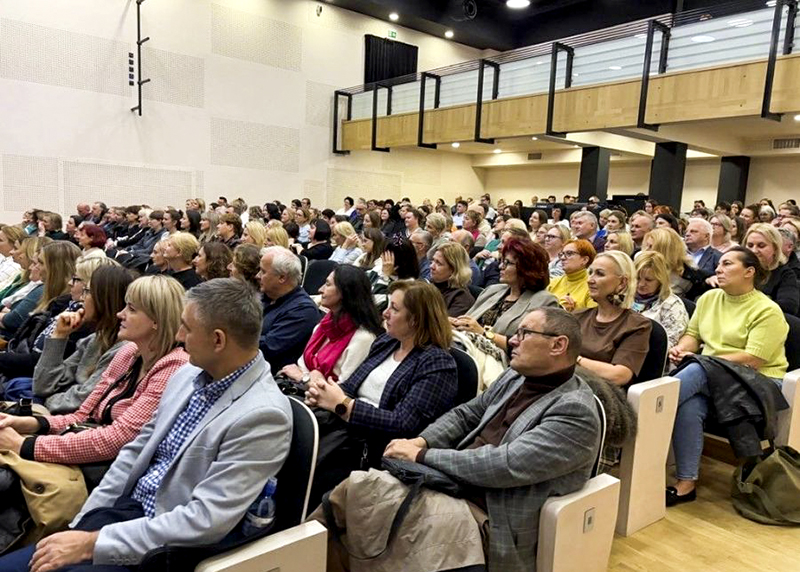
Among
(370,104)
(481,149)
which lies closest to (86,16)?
(370,104)

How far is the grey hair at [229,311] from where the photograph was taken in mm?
1508

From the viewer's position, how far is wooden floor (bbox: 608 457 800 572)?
7.21ft

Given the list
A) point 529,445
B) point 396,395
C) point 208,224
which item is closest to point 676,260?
point 396,395

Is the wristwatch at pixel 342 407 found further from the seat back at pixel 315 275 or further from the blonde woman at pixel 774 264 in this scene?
the seat back at pixel 315 275

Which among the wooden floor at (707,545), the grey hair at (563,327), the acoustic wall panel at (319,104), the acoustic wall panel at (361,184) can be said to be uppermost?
the acoustic wall panel at (319,104)

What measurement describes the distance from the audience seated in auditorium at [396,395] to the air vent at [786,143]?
1072 cm

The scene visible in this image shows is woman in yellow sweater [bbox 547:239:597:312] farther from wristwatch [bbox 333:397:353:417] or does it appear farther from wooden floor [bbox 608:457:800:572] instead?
wristwatch [bbox 333:397:353:417]

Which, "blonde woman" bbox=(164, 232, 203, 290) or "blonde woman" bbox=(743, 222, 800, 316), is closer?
"blonde woman" bbox=(743, 222, 800, 316)

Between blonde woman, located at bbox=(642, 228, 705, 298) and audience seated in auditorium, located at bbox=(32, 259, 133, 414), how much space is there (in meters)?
2.89

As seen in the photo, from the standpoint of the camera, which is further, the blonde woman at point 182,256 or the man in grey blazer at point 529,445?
the blonde woman at point 182,256

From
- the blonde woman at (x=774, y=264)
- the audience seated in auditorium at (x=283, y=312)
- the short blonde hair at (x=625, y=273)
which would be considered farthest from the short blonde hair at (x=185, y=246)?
the blonde woman at (x=774, y=264)

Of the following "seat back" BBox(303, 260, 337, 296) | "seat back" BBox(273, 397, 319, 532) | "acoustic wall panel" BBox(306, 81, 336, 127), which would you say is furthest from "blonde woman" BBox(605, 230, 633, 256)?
"acoustic wall panel" BBox(306, 81, 336, 127)

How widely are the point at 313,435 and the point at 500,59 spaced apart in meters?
9.92

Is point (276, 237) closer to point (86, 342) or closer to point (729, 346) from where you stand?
point (86, 342)
